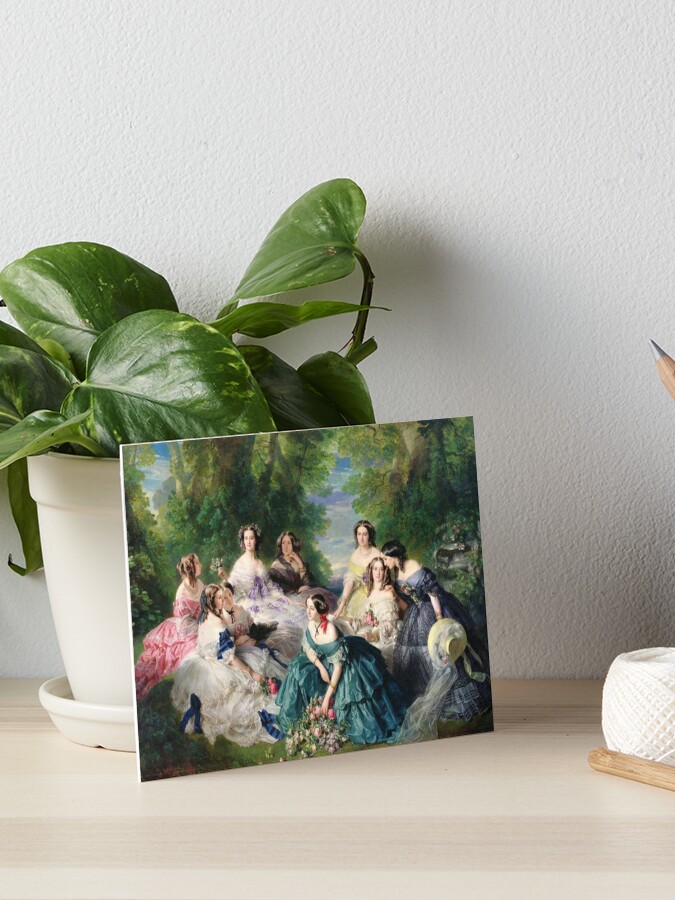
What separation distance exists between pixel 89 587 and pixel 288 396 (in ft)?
0.56

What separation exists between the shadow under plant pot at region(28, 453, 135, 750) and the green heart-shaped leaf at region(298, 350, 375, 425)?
159mm

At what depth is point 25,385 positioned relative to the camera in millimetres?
563

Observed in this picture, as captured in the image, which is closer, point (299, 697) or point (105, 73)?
point (299, 697)

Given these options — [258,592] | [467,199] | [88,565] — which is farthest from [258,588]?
[467,199]

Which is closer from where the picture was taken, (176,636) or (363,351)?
(176,636)

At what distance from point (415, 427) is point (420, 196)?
209 millimetres

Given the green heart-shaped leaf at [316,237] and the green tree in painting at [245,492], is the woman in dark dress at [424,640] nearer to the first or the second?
the green tree in painting at [245,492]

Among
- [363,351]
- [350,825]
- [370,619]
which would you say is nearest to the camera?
[350,825]

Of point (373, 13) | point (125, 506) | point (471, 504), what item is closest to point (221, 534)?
point (125, 506)

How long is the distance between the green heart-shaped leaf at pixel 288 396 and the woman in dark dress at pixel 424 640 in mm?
97

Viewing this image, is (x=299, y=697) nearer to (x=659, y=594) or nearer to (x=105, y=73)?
(x=659, y=594)

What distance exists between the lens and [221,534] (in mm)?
562

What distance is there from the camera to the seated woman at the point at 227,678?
552 mm

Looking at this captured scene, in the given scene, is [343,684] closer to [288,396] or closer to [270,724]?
[270,724]
